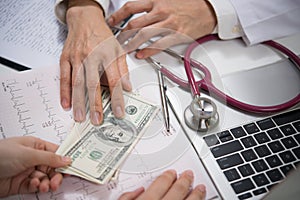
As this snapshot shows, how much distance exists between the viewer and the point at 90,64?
69 centimetres

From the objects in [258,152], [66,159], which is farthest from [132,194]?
[258,152]

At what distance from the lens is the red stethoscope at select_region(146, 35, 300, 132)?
2.03 ft

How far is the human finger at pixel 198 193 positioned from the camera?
1.76ft

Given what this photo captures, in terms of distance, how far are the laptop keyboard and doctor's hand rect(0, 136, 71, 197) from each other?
10.0 inches

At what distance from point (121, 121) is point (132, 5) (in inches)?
11.3

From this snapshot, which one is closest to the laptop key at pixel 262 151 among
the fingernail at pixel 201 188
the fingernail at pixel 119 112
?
the fingernail at pixel 201 188

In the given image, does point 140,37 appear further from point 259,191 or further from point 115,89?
point 259,191

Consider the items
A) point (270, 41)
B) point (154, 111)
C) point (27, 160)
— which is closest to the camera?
point (27, 160)

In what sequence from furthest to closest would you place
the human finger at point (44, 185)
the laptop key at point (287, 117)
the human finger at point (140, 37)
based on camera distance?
the human finger at point (140, 37), the laptop key at point (287, 117), the human finger at point (44, 185)

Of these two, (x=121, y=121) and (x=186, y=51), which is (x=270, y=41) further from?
(x=121, y=121)

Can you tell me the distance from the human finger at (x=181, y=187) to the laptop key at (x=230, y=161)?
5 cm

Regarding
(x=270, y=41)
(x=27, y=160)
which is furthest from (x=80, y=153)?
(x=270, y=41)

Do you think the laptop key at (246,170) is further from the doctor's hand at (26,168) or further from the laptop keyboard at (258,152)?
the doctor's hand at (26,168)

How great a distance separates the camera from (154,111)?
0.65 m
